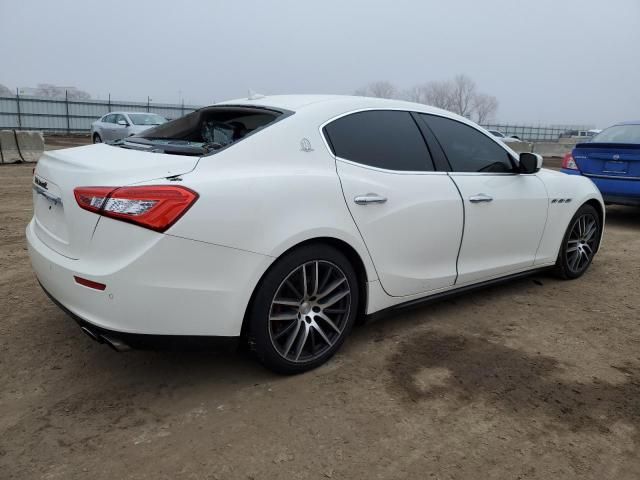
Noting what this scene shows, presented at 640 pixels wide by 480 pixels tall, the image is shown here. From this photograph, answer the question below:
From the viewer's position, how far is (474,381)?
9.78 ft

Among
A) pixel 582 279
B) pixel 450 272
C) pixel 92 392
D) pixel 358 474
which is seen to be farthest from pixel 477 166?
pixel 92 392

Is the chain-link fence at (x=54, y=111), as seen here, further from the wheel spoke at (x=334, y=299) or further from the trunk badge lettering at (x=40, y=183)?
the wheel spoke at (x=334, y=299)

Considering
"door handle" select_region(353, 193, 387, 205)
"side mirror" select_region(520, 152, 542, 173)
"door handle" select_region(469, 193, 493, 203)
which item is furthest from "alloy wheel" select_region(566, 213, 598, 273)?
"door handle" select_region(353, 193, 387, 205)

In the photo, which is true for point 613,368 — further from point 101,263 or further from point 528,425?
point 101,263

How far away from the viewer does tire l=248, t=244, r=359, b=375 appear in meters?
Answer: 2.73

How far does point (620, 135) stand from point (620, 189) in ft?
3.39

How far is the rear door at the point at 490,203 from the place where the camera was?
3.72 m

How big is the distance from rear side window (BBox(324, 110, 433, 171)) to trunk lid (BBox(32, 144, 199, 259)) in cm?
93

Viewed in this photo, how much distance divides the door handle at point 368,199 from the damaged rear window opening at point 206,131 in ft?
2.07

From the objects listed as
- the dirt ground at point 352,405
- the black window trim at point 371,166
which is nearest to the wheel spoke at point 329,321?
the dirt ground at point 352,405

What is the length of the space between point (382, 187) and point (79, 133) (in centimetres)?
3516

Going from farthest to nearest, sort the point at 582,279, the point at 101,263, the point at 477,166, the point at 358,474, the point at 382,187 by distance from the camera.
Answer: the point at 582,279 → the point at 477,166 → the point at 382,187 → the point at 101,263 → the point at 358,474

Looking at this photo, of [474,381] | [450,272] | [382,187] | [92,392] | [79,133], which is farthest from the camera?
[79,133]

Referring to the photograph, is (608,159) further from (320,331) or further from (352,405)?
(352,405)
